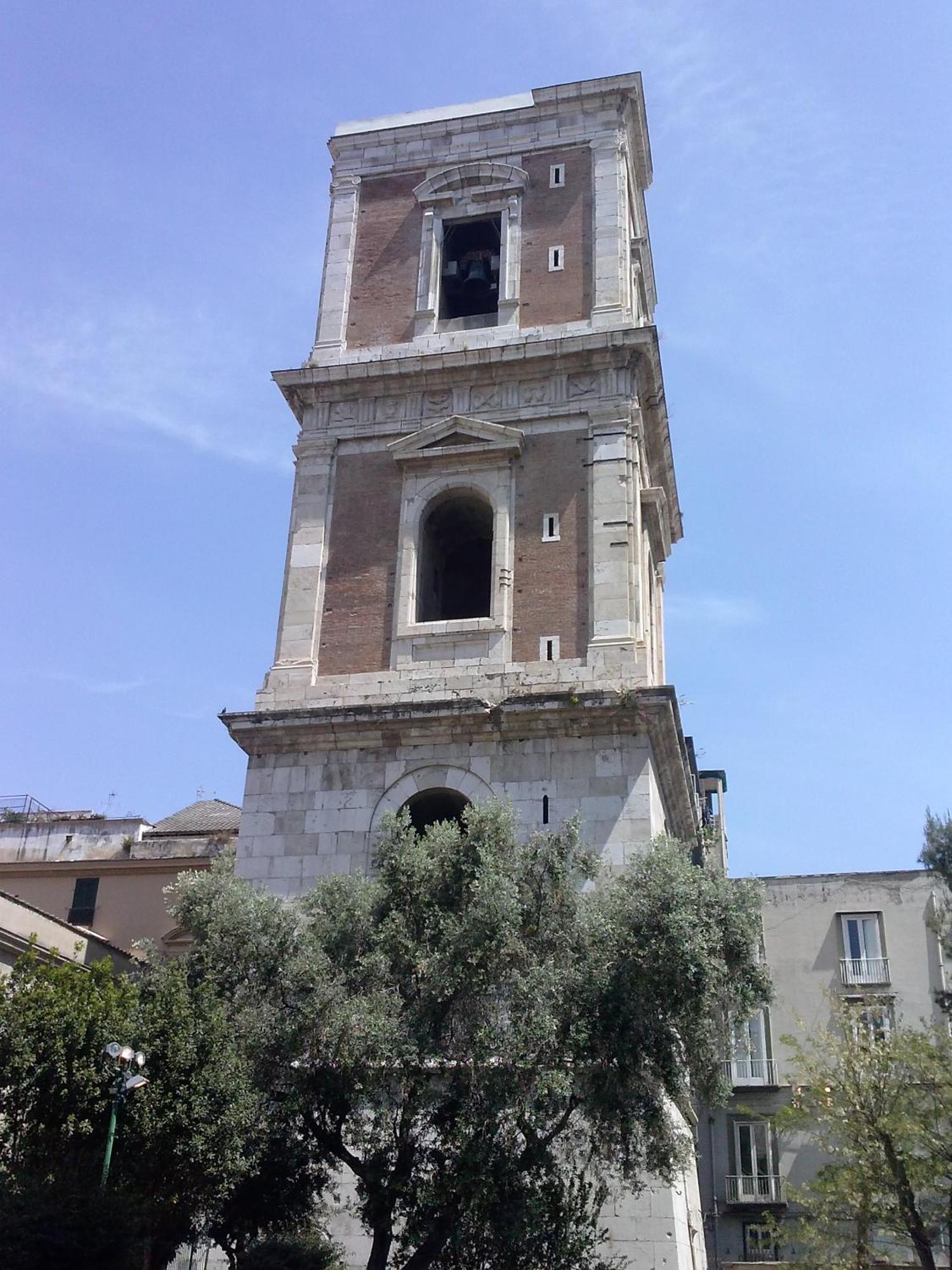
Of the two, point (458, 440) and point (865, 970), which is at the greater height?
point (458, 440)

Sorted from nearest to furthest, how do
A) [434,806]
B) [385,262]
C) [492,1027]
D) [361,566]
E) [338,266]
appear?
[492,1027], [434,806], [361,566], [385,262], [338,266]

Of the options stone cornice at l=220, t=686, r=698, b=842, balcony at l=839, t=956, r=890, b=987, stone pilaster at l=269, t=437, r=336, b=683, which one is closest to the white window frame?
balcony at l=839, t=956, r=890, b=987

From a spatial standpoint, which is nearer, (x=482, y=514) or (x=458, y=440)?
(x=458, y=440)

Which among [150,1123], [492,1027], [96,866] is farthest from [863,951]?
[150,1123]

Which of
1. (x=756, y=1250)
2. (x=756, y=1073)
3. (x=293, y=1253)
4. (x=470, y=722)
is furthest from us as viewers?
(x=756, y=1073)

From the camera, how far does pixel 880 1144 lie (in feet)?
68.2

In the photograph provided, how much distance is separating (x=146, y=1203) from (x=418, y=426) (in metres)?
15.0

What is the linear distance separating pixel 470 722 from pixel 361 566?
4363 millimetres

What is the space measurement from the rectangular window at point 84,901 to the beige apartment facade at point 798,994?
1509 cm

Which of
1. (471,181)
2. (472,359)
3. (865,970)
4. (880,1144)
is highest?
(471,181)

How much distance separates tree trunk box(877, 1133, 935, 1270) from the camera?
2009cm

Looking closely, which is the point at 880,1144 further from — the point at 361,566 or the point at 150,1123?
the point at 361,566

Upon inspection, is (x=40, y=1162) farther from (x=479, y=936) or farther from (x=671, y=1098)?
(x=671, y=1098)

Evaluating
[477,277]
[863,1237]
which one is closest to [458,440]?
[477,277]
